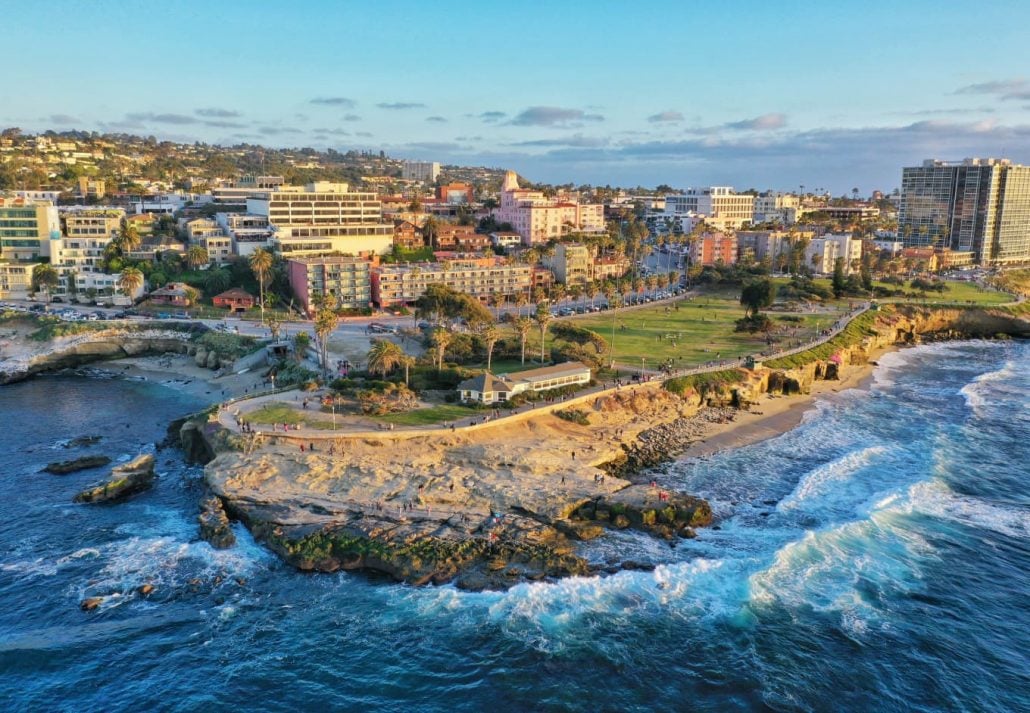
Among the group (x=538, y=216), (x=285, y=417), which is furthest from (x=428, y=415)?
(x=538, y=216)

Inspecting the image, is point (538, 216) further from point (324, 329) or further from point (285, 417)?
point (285, 417)

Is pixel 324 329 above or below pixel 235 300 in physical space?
above

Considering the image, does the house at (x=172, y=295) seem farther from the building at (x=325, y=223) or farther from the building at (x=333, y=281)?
the building at (x=325, y=223)

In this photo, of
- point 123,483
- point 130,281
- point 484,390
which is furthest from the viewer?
point 130,281

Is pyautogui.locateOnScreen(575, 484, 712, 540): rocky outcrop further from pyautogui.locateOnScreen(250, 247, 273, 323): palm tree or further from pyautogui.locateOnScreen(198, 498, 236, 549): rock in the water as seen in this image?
pyautogui.locateOnScreen(250, 247, 273, 323): palm tree

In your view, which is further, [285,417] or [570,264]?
[570,264]

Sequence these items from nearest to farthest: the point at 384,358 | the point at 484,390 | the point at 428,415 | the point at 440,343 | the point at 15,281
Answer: the point at 428,415 < the point at 484,390 < the point at 384,358 < the point at 440,343 < the point at 15,281
